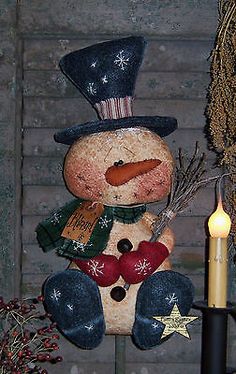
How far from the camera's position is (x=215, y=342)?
0.95 meters

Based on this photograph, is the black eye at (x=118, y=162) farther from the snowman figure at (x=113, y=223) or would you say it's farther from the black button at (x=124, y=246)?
the black button at (x=124, y=246)

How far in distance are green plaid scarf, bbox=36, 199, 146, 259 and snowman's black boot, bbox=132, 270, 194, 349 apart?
122 mm

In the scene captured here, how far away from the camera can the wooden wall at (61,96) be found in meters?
1.43

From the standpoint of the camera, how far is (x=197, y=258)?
1.46 m

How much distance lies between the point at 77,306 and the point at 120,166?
283 millimetres

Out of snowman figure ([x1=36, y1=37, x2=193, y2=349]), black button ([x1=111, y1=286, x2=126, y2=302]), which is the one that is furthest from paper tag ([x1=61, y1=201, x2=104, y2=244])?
black button ([x1=111, y1=286, x2=126, y2=302])

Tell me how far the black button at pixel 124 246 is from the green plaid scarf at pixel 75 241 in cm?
3

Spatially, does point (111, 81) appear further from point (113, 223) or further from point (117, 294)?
point (117, 294)

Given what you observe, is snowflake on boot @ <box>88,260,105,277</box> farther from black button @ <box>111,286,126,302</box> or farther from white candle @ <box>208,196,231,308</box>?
white candle @ <box>208,196,231,308</box>

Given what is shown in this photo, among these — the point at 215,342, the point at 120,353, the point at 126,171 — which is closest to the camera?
the point at 215,342

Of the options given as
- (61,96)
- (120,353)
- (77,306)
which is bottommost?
(120,353)

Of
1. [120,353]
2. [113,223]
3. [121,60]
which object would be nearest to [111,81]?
[121,60]

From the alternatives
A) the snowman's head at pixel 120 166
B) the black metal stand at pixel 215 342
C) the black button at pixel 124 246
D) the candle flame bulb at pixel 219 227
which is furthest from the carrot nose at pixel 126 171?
the black metal stand at pixel 215 342

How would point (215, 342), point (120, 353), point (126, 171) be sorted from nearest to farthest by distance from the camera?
1. point (215, 342)
2. point (126, 171)
3. point (120, 353)
